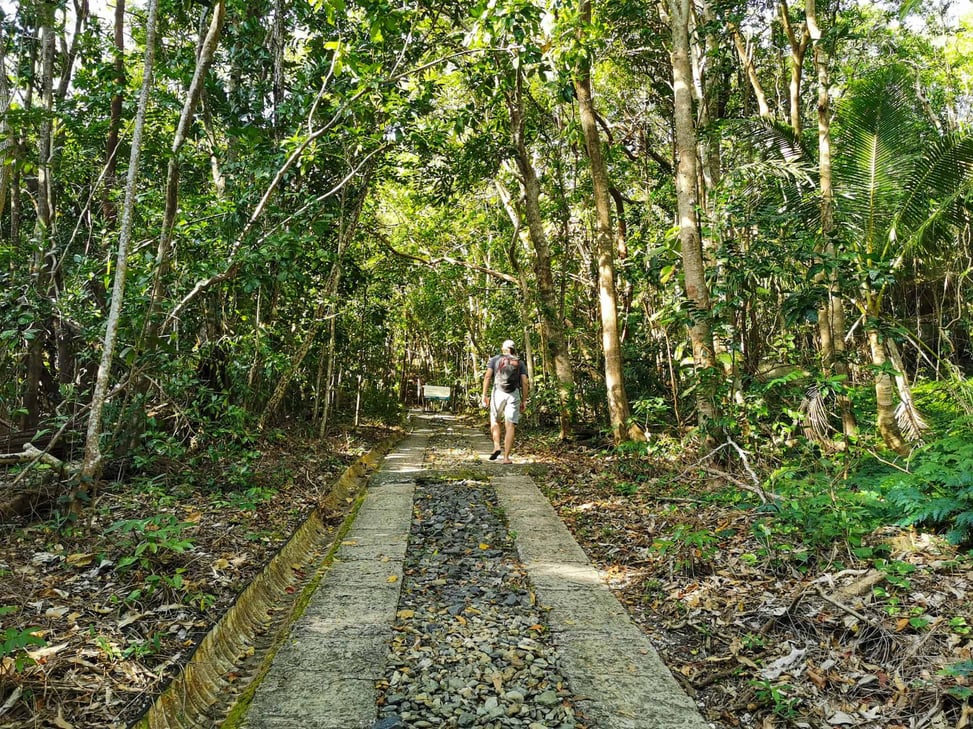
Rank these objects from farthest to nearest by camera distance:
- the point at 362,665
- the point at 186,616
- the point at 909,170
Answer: the point at 909,170 → the point at 186,616 → the point at 362,665

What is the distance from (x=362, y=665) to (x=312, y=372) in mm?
8668

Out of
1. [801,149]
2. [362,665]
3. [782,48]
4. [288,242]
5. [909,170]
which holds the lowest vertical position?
[362,665]

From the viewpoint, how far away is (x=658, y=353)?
10828mm

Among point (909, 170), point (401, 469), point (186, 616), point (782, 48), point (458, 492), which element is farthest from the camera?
point (782, 48)

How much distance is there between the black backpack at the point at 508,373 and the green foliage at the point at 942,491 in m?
5.07

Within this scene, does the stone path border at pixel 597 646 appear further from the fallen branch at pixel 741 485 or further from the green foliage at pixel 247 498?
the green foliage at pixel 247 498

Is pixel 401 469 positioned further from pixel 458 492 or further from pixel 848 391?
pixel 848 391

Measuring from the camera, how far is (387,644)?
3.38 meters

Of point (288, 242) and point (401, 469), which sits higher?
point (288, 242)

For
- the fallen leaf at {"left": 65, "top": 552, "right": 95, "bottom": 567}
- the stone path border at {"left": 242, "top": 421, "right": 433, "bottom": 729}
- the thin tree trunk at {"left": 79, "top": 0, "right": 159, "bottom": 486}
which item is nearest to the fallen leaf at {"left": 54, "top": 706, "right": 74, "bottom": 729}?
the stone path border at {"left": 242, "top": 421, "right": 433, "bottom": 729}

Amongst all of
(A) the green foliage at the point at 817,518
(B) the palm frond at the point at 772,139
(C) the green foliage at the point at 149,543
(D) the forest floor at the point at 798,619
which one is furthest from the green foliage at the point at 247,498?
(B) the palm frond at the point at 772,139

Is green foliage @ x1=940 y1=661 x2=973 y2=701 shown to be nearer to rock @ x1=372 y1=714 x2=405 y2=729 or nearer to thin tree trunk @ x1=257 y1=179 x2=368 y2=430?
rock @ x1=372 y1=714 x2=405 y2=729

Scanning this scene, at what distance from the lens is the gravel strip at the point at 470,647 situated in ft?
9.08

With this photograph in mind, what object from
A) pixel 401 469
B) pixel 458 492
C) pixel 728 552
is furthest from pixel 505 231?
pixel 728 552
